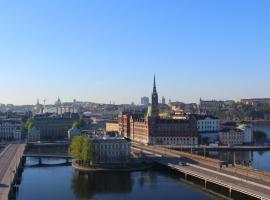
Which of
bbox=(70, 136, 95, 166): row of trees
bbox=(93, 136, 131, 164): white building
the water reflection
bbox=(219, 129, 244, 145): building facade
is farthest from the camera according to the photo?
bbox=(219, 129, 244, 145): building facade

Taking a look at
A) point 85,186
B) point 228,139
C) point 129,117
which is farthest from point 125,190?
point 129,117

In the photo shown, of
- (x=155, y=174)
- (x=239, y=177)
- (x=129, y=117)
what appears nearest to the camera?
(x=239, y=177)

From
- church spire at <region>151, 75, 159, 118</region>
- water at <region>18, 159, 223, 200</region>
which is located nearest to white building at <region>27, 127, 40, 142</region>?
church spire at <region>151, 75, 159, 118</region>

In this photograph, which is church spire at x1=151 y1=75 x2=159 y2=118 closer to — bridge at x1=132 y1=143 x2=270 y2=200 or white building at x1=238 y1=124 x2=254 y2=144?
white building at x1=238 y1=124 x2=254 y2=144

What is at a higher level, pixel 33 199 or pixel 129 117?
pixel 129 117

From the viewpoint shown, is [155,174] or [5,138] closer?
[155,174]

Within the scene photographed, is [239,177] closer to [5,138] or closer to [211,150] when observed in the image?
[211,150]

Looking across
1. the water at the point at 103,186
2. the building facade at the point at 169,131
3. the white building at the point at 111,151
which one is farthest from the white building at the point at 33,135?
the white building at the point at 111,151
